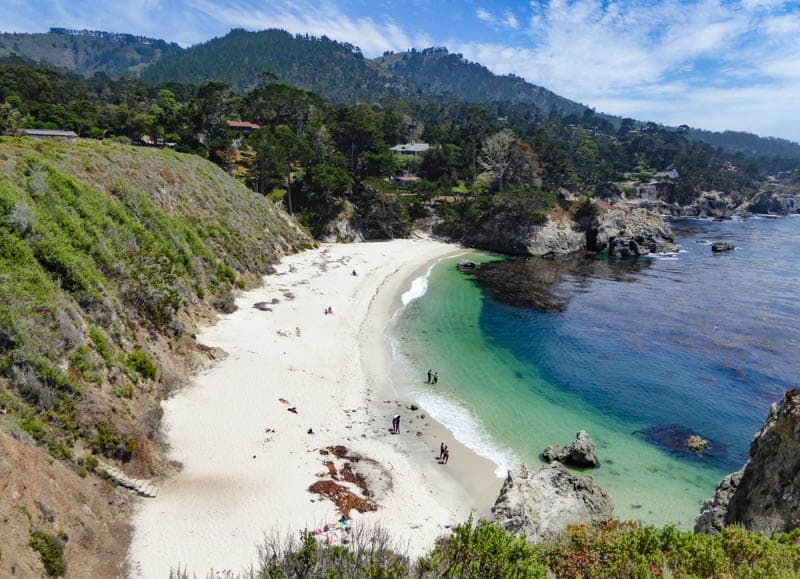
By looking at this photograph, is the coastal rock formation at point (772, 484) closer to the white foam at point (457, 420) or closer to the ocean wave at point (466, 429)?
the ocean wave at point (466, 429)

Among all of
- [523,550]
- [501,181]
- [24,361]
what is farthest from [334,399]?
[501,181]

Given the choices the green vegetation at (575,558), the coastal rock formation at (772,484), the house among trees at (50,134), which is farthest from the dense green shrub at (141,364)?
the house among trees at (50,134)

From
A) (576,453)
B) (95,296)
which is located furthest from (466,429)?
(95,296)

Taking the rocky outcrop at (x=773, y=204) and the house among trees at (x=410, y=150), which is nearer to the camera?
the house among trees at (x=410, y=150)

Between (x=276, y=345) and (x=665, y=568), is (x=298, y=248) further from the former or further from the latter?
(x=665, y=568)

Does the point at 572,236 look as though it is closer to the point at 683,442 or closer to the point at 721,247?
the point at 721,247
